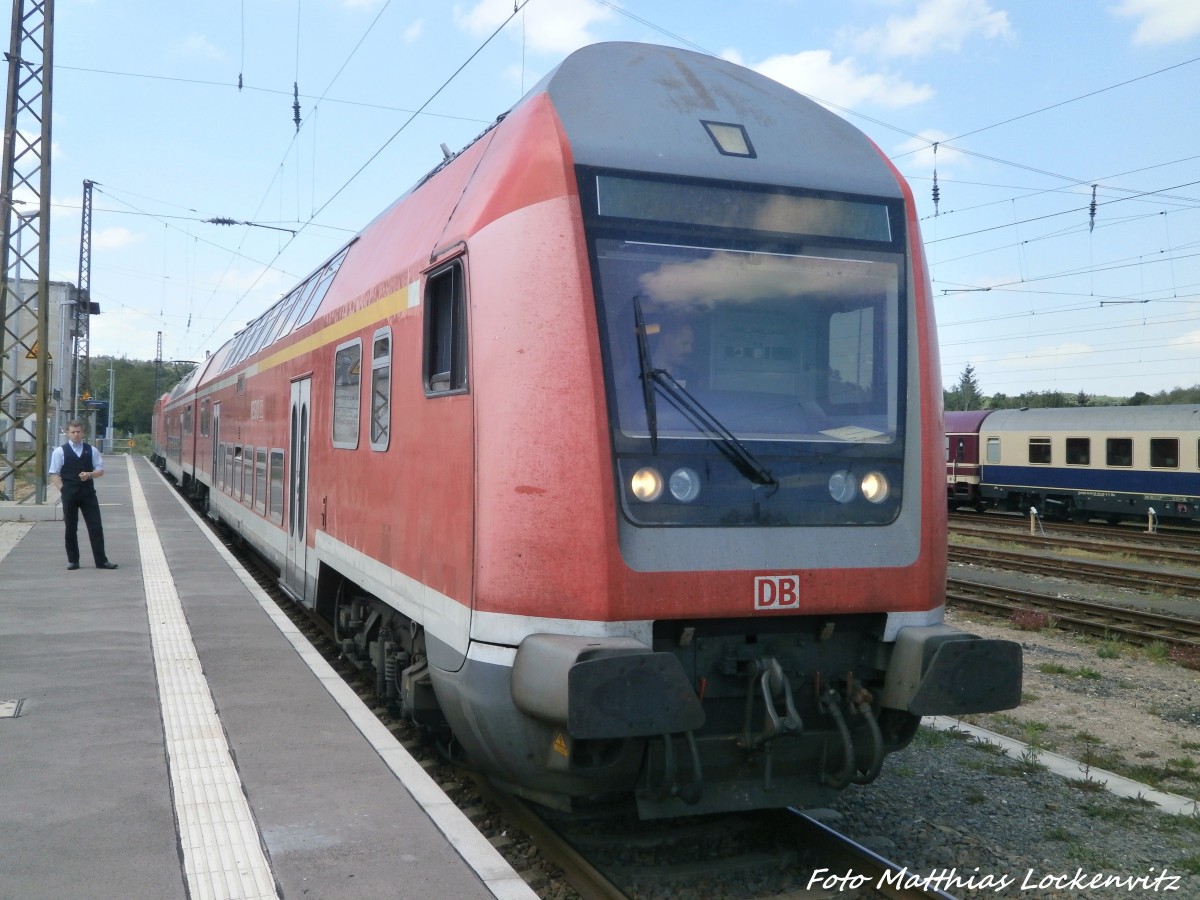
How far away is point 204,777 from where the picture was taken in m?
5.16

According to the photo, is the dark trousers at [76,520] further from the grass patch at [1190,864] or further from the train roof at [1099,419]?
the train roof at [1099,419]

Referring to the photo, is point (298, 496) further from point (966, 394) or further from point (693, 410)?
point (966, 394)

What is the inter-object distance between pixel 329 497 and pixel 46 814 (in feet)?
11.0

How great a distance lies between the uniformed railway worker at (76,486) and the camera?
1223 cm

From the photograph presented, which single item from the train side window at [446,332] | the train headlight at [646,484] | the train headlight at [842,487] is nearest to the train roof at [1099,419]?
the train headlight at [842,487]

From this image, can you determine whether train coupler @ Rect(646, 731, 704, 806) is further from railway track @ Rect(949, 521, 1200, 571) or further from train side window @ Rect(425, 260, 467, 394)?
railway track @ Rect(949, 521, 1200, 571)

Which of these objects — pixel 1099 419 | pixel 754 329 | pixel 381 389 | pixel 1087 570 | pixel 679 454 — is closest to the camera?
pixel 679 454

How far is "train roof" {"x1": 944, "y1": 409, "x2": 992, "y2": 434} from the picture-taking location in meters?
32.2

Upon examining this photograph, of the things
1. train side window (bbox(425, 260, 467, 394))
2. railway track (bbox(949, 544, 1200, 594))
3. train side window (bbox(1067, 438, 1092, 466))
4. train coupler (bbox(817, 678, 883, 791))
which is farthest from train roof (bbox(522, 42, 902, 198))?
train side window (bbox(1067, 438, 1092, 466))

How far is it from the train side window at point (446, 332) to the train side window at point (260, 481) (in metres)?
6.54

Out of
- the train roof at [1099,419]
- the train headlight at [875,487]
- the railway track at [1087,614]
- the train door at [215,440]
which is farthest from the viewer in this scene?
the train roof at [1099,419]

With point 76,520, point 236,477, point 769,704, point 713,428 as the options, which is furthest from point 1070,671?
point 76,520

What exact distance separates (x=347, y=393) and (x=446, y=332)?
2.21 m

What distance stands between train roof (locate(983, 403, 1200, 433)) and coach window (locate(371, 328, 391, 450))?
2437 centimetres
